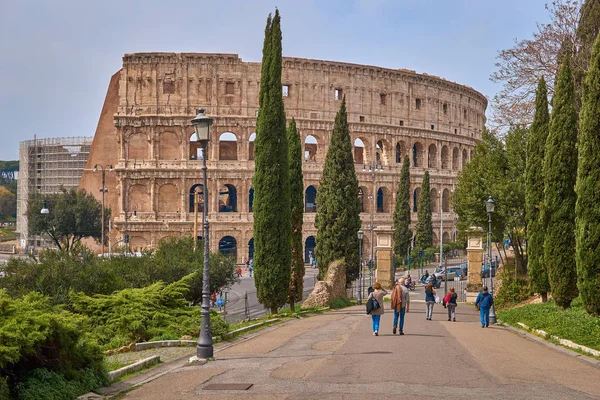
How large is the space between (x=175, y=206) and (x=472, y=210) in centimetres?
2939

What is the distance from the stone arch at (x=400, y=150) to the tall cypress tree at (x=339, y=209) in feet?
87.6

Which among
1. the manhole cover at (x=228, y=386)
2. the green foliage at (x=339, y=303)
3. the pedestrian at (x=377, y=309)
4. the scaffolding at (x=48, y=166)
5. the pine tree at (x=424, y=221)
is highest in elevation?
the scaffolding at (x=48, y=166)

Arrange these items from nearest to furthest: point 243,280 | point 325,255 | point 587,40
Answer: point 587,40 < point 325,255 < point 243,280

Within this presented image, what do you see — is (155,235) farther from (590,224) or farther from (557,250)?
(590,224)

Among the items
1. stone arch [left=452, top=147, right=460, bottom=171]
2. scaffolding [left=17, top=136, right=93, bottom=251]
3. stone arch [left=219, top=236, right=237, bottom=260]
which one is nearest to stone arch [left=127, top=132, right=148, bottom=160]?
stone arch [left=219, top=236, right=237, bottom=260]

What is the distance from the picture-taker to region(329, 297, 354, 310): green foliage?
90.1 feet

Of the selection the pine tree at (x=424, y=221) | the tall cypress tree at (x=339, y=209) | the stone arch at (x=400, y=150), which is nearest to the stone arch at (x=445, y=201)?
the stone arch at (x=400, y=150)

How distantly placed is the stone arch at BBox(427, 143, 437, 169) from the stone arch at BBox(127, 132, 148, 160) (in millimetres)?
24982

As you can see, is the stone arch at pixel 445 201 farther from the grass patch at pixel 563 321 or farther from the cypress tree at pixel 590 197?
the cypress tree at pixel 590 197

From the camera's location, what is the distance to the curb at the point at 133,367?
33.7ft

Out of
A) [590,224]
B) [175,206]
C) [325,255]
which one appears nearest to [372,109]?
[175,206]

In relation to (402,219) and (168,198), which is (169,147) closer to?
(168,198)

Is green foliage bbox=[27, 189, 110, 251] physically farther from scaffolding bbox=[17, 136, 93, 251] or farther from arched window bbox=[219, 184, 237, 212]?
scaffolding bbox=[17, 136, 93, 251]

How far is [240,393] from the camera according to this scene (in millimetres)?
9047
